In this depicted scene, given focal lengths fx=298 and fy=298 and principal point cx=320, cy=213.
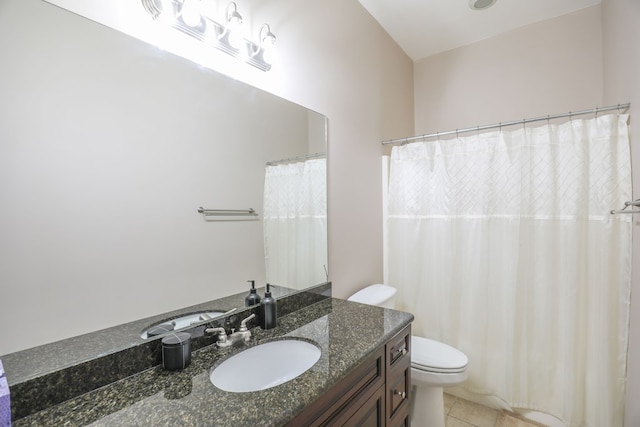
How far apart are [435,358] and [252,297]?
1.13 m

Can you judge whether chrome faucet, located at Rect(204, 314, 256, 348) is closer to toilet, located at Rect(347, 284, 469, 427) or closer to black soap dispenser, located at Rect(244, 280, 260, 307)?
black soap dispenser, located at Rect(244, 280, 260, 307)

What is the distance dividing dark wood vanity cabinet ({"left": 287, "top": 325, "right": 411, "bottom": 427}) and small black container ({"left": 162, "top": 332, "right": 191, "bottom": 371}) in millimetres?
393

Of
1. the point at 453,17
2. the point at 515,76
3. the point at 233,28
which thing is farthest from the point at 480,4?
the point at 233,28

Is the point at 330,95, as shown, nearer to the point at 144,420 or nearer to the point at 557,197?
the point at 557,197

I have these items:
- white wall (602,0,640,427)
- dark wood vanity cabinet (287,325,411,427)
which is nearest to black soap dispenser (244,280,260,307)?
dark wood vanity cabinet (287,325,411,427)

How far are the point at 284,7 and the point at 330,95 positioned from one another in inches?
19.6

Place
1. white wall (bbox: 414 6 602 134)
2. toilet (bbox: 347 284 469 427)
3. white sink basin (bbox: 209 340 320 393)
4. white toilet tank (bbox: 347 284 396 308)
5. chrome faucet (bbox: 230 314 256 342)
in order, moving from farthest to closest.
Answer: white wall (bbox: 414 6 602 134), white toilet tank (bbox: 347 284 396 308), toilet (bbox: 347 284 469 427), chrome faucet (bbox: 230 314 256 342), white sink basin (bbox: 209 340 320 393)

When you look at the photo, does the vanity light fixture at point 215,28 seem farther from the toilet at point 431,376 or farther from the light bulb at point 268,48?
the toilet at point 431,376

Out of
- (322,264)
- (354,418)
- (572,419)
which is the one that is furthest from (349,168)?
(572,419)

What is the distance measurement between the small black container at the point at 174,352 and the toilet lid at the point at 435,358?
49.1 inches

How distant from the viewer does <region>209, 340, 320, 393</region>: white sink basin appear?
980 mm

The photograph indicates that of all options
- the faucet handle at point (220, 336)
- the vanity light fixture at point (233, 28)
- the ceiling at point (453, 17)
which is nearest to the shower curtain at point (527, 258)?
the ceiling at point (453, 17)

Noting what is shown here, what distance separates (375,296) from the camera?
1889mm

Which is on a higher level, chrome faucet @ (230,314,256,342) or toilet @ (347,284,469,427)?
chrome faucet @ (230,314,256,342)
